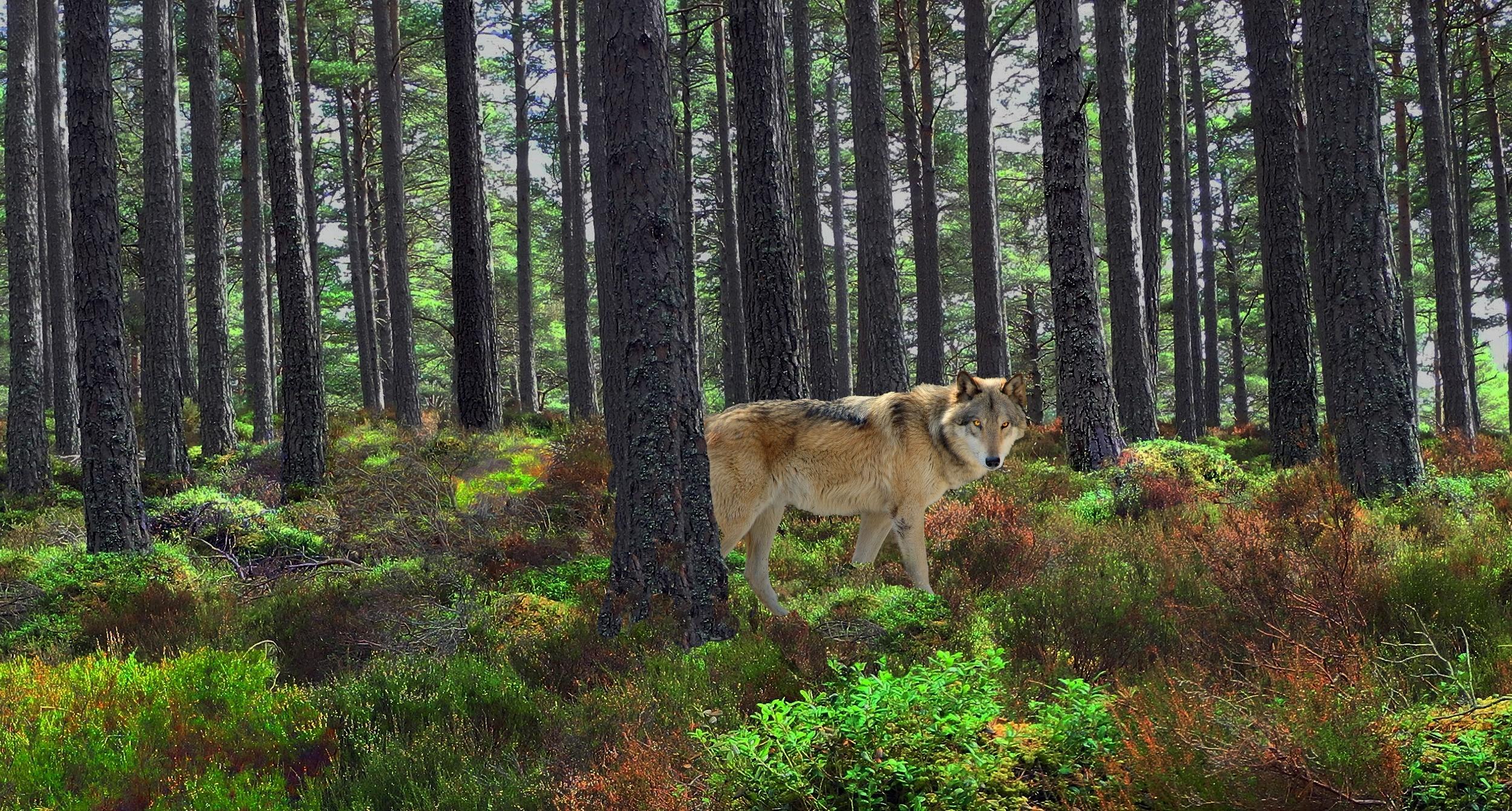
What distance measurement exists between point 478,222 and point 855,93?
23.4 feet

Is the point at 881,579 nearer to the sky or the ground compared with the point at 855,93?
nearer to the ground

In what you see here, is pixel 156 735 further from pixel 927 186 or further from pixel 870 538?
pixel 927 186

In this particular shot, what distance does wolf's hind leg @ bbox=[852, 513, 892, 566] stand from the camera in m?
8.45

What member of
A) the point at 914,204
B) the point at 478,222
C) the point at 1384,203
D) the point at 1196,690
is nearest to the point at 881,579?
the point at 1196,690

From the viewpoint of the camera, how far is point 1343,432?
936cm

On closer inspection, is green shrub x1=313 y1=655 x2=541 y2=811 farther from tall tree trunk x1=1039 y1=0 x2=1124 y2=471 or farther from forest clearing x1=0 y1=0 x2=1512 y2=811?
tall tree trunk x1=1039 y1=0 x2=1124 y2=471

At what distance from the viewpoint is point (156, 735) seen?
18.9 ft

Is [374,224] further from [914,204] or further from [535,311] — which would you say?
[914,204]

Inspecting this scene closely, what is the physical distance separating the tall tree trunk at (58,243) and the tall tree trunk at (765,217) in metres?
13.6

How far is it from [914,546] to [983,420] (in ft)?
4.02

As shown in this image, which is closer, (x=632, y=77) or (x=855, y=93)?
(x=632, y=77)

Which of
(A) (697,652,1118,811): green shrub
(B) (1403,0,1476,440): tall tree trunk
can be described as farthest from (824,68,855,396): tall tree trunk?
(A) (697,652,1118,811): green shrub

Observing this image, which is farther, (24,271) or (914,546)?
(24,271)

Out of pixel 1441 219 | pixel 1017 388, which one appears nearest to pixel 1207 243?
pixel 1441 219
